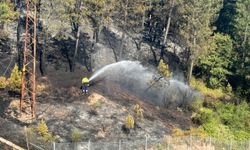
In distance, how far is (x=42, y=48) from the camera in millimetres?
53969

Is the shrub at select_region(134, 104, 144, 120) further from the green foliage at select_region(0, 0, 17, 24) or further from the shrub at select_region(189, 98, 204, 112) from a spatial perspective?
the green foliage at select_region(0, 0, 17, 24)

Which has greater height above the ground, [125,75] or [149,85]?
[125,75]

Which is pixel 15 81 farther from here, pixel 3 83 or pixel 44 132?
pixel 44 132

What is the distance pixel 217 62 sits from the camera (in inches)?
2264

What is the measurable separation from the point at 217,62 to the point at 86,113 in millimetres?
21260

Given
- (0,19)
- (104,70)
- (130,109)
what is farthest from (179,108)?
(0,19)

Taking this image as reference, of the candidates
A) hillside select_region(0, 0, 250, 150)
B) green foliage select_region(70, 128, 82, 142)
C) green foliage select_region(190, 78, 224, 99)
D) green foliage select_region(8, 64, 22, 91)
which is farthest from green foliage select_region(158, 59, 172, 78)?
green foliage select_region(70, 128, 82, 142)

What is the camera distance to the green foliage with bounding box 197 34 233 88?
56.8 m

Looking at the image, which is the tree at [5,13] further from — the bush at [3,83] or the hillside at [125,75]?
the bush at [3,83]

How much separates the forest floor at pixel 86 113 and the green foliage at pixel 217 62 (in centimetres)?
1132

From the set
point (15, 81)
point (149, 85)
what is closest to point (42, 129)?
point (15, 81)

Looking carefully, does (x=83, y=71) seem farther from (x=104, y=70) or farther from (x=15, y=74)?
(x=15, y=74)

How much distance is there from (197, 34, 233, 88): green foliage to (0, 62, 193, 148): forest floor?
1132cm

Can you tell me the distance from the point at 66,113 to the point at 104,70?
43.6ft
